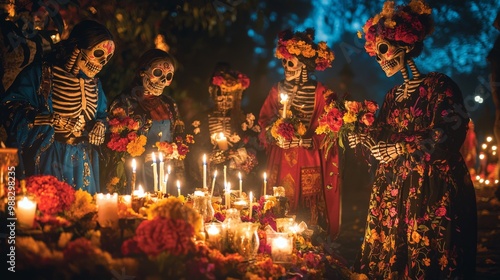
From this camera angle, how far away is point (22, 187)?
4199 mm

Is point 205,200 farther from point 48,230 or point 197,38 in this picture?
point 197,38

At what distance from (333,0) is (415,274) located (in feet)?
26.7

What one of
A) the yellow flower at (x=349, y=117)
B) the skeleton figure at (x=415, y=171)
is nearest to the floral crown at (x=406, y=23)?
the skeleton figure at (x=415, y=171)

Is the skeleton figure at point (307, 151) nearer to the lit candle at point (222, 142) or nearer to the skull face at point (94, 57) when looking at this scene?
the lit candle at point (222, 142)

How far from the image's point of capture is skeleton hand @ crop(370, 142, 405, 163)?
5.35m

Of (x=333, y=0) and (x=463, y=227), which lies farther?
(x=333, y=0)

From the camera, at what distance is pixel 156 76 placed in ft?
21.6

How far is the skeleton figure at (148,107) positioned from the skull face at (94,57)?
2.68 ft

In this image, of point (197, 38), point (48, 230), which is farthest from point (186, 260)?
point (197, 38)

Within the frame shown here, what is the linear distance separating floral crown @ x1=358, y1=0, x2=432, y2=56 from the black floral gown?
0.42 m

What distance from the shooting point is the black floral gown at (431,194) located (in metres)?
5.17

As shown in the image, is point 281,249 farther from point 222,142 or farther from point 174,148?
point 222,142

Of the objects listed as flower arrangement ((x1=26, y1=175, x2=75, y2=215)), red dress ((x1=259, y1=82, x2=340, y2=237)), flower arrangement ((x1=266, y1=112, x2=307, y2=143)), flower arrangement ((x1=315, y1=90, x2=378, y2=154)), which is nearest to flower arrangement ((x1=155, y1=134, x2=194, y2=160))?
flower arrangement ((x1=266, y1=112, x2=307, y2=143))

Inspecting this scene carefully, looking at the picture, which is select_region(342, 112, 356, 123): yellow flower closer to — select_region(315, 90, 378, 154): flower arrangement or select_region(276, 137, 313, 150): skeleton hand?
select_region(315, 90, 378, 154): flower arrangement
